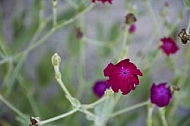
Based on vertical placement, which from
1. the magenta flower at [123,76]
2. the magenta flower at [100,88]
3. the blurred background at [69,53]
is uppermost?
the blurred background at [69,53]

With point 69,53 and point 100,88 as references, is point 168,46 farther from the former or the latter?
point 69,53

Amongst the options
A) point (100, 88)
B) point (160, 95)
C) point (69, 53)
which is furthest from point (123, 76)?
point (69, 53)

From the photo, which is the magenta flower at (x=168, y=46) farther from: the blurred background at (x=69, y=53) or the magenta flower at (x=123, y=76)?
the magenta flower at (x=123, y=76)

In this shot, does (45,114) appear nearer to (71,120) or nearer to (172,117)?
(71,120)

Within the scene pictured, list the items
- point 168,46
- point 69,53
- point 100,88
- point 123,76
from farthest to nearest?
point 69,53
point 100,88
point 168,46
point 123,76

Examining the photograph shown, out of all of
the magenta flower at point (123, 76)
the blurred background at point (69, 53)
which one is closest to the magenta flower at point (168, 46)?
the blurred background at point (69, 53)

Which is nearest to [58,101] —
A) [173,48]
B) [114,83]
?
[173,48]
